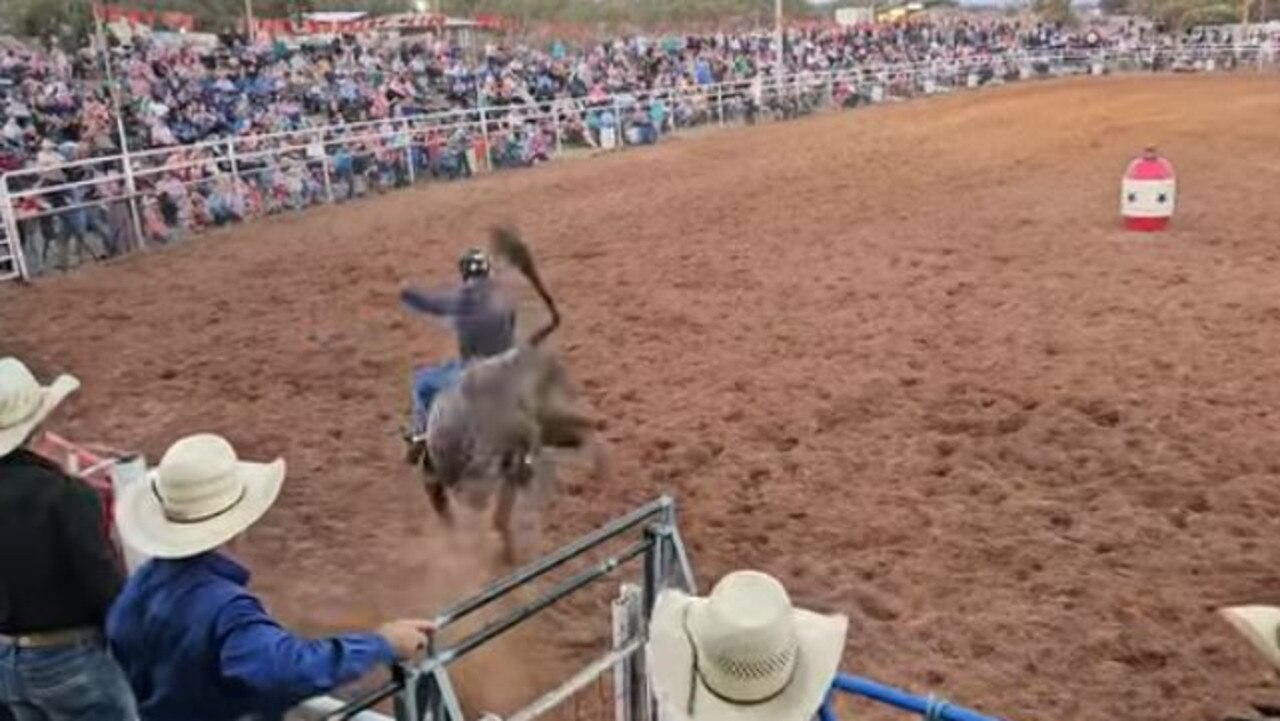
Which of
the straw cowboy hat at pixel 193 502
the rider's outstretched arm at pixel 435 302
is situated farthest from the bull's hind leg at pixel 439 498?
the straw cowboy hat at pixel 193 502

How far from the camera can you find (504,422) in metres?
5.92

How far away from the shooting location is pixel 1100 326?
9.84 meters

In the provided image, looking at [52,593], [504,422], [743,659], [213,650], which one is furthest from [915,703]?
[504,422]

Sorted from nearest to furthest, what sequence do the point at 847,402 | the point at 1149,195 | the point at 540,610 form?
the point at 540,610 < the point at 847,402 < the point at 1149,195

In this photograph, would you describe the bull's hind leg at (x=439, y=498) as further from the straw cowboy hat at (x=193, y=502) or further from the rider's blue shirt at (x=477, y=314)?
the straw cowboy hat at (x=193, y=502)

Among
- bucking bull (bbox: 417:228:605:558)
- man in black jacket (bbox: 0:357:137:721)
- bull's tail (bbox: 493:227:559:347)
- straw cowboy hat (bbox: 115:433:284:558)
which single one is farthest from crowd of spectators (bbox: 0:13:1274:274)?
straw cowboy hat (bbox: 115:433:284:558)

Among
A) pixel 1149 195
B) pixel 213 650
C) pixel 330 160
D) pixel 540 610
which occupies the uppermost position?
pixel 213 650

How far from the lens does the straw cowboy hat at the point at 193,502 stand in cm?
272

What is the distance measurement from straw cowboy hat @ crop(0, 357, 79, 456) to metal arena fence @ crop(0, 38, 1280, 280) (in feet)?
37.7

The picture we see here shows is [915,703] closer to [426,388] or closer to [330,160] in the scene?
[426,388]

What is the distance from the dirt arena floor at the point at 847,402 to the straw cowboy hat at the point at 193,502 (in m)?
2.15

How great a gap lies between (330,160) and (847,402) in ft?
43.0

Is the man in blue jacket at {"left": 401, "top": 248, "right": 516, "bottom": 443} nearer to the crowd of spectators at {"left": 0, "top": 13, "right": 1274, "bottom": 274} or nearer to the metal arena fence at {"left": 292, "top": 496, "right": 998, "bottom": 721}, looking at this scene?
the metal arena fence at {"left": 292, "top": 496, "right": 998, "bottom": 721}

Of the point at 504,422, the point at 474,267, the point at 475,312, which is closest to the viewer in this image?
the point at 504,422
